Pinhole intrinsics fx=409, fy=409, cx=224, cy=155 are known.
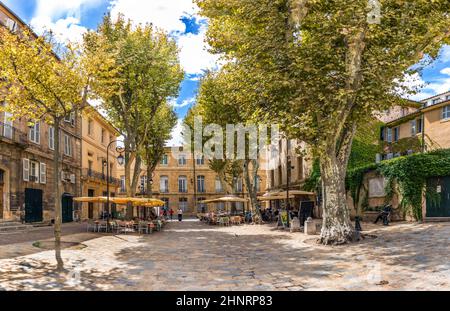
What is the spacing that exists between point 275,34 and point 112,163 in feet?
125

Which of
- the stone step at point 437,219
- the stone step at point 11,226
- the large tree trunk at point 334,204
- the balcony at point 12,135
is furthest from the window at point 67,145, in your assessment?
the stone step at point 437,219

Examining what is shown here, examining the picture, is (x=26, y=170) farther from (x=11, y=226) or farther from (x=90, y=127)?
(x=90, y=127)

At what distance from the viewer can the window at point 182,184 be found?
61969 mm

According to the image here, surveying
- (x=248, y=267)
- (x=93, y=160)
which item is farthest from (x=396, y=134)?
(x=93, y=160)

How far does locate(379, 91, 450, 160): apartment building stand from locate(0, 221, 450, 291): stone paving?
41.0 ft

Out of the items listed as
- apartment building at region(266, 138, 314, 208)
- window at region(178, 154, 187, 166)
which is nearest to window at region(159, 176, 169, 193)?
window at region(178, 154, 187, 166)

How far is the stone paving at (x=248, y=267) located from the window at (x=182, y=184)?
1799 inches

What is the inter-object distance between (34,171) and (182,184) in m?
35.6

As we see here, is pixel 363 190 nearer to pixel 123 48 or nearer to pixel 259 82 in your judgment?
pixel 259 82

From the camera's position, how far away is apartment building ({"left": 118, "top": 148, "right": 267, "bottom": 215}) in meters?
61.5

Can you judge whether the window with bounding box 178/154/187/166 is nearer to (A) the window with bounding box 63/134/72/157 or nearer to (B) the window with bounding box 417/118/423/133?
(A) the window with bounding box 63/134/72/157
